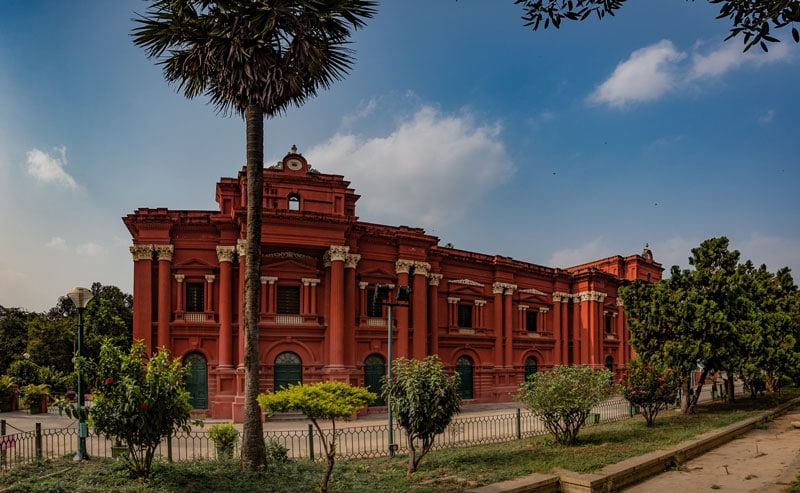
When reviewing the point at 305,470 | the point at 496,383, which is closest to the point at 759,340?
the point at 496,383

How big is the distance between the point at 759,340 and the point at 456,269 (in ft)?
45.7

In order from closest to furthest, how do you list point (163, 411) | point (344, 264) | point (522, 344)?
point (163, 411) < point (344, 264) < point (522, 344)

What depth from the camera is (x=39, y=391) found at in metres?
23.0

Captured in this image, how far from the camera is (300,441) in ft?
47.3

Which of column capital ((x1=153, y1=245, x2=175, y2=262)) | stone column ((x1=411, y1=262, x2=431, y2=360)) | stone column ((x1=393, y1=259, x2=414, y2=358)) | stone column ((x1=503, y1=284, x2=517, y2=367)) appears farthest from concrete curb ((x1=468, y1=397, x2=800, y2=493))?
column capital ((x1=153, y1=245, x2=175, y2=262))

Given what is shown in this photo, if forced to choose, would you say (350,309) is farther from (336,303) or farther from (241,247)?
(241,247)

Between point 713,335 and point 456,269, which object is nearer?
point 713,335

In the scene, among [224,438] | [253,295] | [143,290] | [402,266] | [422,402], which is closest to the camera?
[422,402]

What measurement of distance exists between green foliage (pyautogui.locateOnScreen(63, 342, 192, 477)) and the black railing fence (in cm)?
105

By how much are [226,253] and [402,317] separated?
8.35 m

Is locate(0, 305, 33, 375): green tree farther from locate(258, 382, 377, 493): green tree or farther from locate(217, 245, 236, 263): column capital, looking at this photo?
locate(258, 382, 377, 493): green tree

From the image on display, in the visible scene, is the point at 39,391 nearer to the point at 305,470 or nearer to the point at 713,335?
the point at 305,470

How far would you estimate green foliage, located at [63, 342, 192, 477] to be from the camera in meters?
8.63

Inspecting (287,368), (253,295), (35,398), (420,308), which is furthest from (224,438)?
(35,398)
